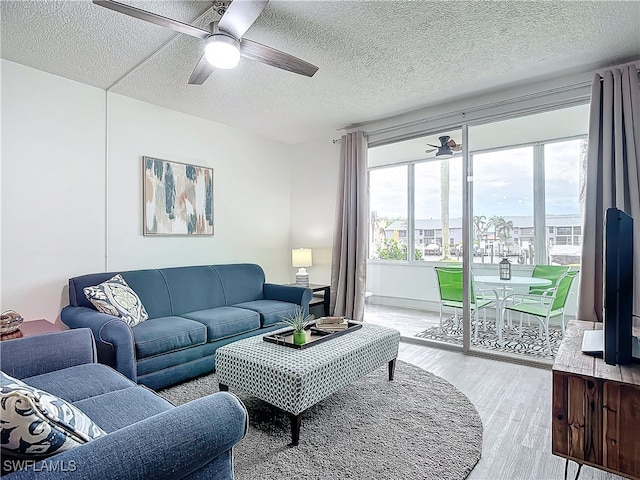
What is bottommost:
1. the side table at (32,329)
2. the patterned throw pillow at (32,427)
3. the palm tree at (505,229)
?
the side table at (32,329)

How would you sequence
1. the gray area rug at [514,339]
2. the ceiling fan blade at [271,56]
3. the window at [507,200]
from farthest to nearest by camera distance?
the window at [507,200] < the gray area rug at [514,339] < the ceiling fan blade at [271,56]

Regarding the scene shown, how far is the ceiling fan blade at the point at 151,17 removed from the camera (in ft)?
5.60

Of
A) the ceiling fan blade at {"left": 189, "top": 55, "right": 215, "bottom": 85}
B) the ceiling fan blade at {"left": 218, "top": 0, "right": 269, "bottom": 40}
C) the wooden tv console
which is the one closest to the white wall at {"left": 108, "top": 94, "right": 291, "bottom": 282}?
the ceiling fan blade at {"left": 189, "top": 55, "right": 215, "bottom": 85}

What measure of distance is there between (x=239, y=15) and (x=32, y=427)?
1920 millimetres

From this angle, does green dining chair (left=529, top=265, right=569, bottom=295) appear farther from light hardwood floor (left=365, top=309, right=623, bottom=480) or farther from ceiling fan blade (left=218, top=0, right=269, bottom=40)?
ceiling fan blade (left=218, top=0, right=269, bottom=40)

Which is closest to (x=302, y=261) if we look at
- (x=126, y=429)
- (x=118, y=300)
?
(x=118, y=300)

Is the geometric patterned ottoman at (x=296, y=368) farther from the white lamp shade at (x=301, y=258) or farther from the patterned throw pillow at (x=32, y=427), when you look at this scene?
the white lamp shade at (x=301, y=258)

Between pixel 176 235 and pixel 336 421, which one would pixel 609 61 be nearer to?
pixel 336 421

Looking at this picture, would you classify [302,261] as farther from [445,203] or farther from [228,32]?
[228,32]

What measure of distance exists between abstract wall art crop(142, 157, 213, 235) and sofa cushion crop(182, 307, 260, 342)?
1.00 meters

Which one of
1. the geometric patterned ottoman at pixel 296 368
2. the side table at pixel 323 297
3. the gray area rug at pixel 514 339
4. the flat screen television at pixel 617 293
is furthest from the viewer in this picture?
→ the side table at pixel 323 297

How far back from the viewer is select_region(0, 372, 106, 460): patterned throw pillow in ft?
2.87

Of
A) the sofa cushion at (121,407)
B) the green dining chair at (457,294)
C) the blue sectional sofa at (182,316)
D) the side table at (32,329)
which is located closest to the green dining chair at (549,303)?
the green dining chair at (457,294)

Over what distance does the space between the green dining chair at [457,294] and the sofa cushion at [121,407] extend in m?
3.25
